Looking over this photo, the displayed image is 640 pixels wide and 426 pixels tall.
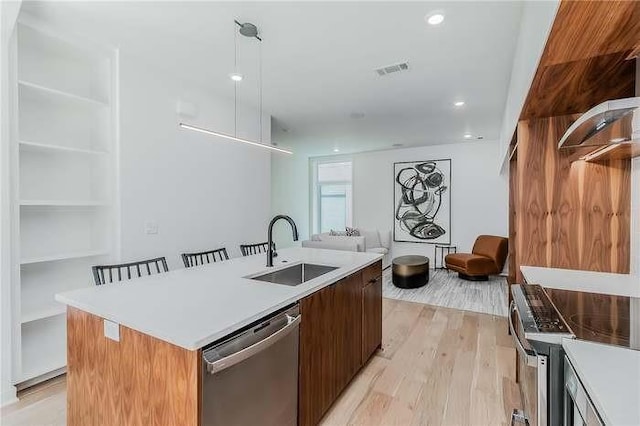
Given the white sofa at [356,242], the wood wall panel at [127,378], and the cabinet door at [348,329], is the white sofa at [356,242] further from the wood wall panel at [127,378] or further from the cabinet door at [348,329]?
the wood wall panel at [127,378]

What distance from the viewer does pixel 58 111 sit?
266 cm

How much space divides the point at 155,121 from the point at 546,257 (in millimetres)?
3688

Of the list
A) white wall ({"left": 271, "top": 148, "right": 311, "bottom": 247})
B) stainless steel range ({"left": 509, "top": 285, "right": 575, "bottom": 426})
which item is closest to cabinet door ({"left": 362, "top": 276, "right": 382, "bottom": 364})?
stainless steel range ({"left": 509, "top": 285, "right": 575, "bottom": 426})

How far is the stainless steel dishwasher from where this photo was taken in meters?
1.14

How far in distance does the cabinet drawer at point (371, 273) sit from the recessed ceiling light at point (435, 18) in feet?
6.29

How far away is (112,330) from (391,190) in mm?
6591

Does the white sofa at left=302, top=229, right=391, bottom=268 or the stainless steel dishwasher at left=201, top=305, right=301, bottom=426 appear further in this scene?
the white sofa at left=302, top=229, right=391, bottom=268

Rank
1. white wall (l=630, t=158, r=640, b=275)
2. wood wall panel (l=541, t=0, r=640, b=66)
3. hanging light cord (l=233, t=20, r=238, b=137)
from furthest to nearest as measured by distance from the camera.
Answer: hanging light cord (l=233, t=20, r=238, b=137) < white wall (l=630, t=158, r=640, b=275) < wood wall panel (l=541, t=0, r=640, b=66)

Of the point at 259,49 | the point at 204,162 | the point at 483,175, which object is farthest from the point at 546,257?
the point at 483,175

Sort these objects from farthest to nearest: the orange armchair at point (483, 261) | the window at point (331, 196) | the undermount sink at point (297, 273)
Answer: the window at point (331, 196), the orange armchair at point (483, 261), the undermount sink at point (297, 273)

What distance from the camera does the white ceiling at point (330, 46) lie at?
6.93ft

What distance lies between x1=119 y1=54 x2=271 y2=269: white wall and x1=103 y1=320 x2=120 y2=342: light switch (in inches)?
66.6

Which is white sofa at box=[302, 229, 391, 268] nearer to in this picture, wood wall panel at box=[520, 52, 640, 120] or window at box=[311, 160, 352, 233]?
window at box=[311, 160, 352, 233]

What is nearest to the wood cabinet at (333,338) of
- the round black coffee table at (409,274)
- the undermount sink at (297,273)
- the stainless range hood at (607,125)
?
the undermount sink at (297,273)
